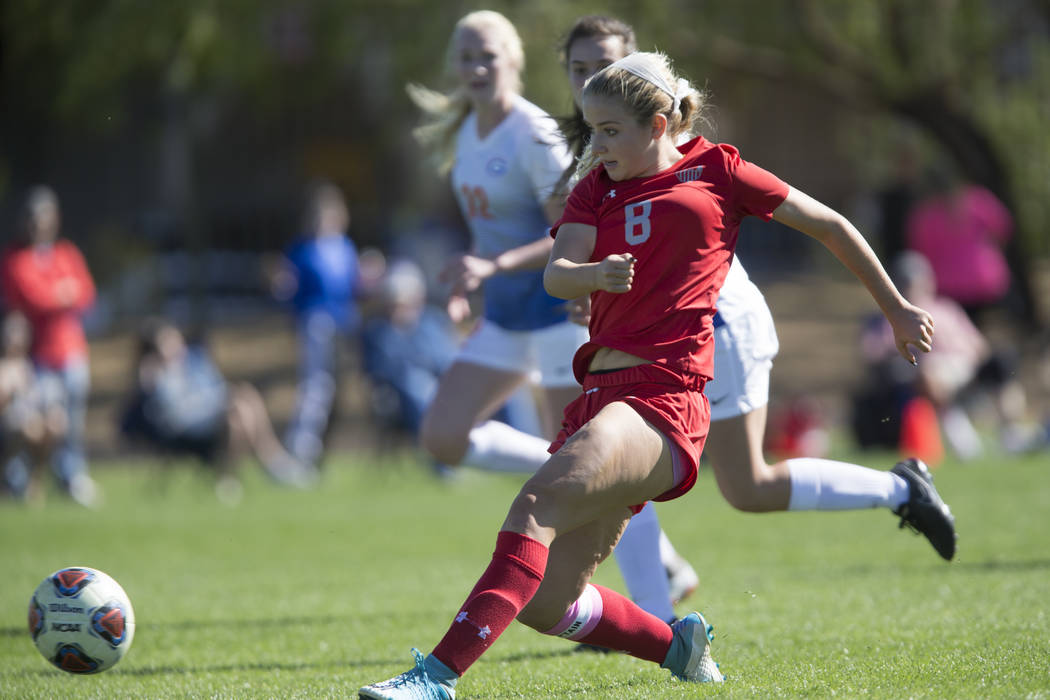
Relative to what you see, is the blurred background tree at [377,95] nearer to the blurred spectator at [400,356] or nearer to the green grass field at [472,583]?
the blurred spectator at [400,356]

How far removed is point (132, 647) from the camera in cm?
525

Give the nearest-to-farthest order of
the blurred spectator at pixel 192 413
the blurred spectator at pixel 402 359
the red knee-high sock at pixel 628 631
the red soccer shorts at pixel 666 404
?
1. the red soccer shorts at pixel 666 404
2. the red knee-high sock at pixel 628 631
3. the blurred spectator at pixel 192 413
4. the blurred spectator at pixel 402 359

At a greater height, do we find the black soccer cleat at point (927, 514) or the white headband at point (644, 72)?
the white headband at point (644, 72)

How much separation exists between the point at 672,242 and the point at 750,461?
1.03 m

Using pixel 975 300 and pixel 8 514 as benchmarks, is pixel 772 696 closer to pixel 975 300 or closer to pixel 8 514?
pixel 8 514

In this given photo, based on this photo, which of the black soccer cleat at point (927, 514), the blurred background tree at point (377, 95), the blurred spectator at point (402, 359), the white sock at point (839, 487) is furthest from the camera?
the blurred background tree at point (377, 95)

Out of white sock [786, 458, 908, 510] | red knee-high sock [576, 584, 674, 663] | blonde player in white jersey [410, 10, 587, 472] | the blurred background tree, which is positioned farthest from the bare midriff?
the blurred background tree

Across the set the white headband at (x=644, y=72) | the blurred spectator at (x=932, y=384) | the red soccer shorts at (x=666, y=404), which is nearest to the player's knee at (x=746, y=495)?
the red soccer shorts at (x=666, y=404)

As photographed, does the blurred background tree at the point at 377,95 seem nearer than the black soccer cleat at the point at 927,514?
No

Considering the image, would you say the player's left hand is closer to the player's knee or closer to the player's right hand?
the player's knee

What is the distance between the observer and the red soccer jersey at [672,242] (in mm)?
3746

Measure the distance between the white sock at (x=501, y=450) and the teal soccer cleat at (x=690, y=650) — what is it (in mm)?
1539

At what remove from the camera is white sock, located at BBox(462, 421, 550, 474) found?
5480mm

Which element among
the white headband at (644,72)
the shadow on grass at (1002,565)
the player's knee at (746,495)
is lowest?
the shadow on grass at (1002,565)
